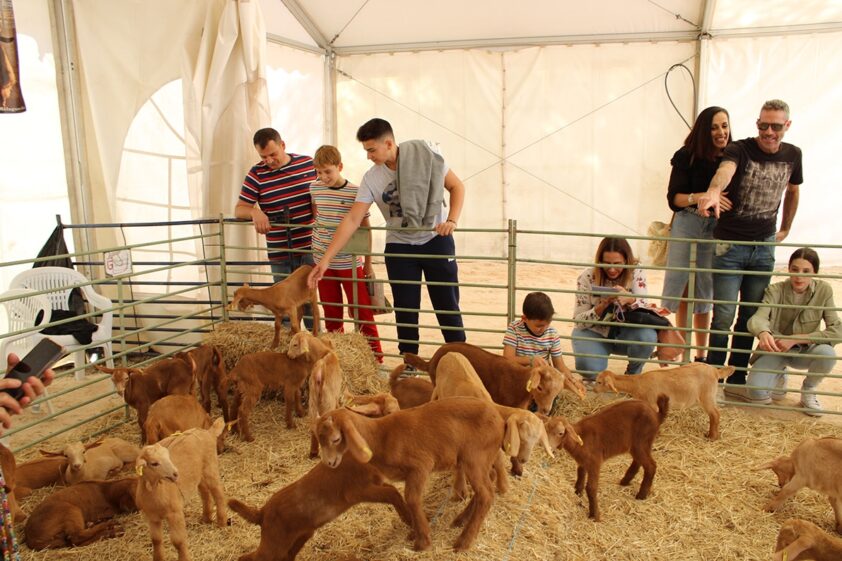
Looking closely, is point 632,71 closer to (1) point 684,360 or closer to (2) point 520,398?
(1) point 684,360

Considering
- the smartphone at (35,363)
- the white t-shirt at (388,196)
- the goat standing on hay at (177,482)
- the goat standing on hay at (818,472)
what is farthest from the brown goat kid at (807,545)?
the white t-shirt at (388,196)

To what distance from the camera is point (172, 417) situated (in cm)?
394

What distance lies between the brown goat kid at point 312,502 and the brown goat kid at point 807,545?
1734 mm

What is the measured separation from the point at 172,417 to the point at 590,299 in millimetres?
3290

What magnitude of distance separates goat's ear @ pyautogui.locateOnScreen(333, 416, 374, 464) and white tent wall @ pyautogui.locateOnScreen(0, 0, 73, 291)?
524cm

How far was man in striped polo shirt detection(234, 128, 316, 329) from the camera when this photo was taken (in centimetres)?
589

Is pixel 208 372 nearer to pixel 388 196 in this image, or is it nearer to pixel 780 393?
pixel 388 196

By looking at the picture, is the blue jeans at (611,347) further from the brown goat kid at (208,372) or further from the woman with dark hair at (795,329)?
the brown goat kid at (208,372)

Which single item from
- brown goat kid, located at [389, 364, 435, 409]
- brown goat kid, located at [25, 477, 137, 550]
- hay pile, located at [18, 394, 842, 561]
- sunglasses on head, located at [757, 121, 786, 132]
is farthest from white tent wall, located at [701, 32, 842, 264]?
brown goat kid, located at [25, 477, 137, 550]

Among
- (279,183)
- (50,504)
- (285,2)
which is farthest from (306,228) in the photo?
(285,2)

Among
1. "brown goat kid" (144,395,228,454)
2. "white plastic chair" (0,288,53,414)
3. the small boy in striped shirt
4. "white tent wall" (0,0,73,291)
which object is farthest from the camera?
"white tent wall" (0,0,73,291)

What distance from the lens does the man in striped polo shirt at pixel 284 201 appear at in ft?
19.3

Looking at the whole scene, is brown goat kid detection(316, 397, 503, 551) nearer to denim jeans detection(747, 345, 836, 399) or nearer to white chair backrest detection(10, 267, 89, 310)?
denim jeans detection(747, 345, 836, 399)

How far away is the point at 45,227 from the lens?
6.79 meters
